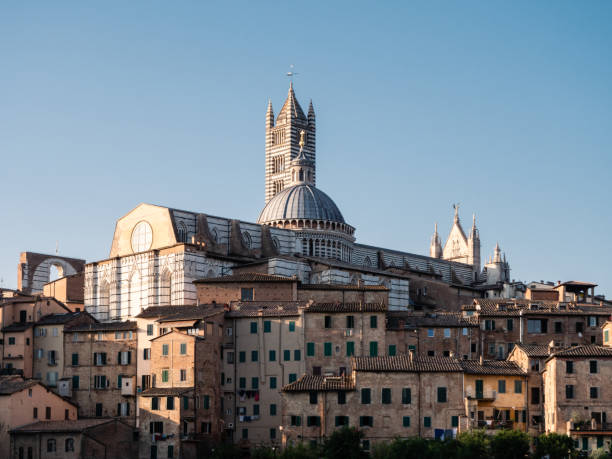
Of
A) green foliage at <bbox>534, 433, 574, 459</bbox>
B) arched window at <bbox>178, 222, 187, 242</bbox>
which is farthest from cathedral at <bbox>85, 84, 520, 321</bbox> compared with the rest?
green foliage at <bbox>534, 433, 574, 459</bbox>

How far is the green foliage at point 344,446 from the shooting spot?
48188 millimetres

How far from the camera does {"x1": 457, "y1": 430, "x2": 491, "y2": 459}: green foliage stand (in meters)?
47.2

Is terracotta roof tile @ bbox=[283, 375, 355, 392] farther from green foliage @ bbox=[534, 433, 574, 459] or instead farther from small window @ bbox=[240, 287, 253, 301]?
small window @ bbox=[240, 287, 253, 301]

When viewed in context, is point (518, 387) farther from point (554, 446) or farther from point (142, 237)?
point (142, 237)

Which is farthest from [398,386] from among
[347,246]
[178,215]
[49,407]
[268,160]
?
[268,160]

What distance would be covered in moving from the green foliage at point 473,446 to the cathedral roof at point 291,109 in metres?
72.9

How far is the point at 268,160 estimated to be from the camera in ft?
388

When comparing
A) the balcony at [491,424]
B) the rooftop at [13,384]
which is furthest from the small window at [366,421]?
the rooftop at [13,384]

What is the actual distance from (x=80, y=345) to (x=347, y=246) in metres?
31.5

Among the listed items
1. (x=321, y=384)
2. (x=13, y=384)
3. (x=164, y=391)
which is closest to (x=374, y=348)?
(x=321, y=384)

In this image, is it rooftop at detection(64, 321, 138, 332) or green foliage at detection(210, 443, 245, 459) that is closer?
green foliage at detection(210, 443, 245, 459)

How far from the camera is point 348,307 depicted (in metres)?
56.1

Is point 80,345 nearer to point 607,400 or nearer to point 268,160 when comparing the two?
point 607,400

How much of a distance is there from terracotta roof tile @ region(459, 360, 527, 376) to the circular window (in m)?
29.4
